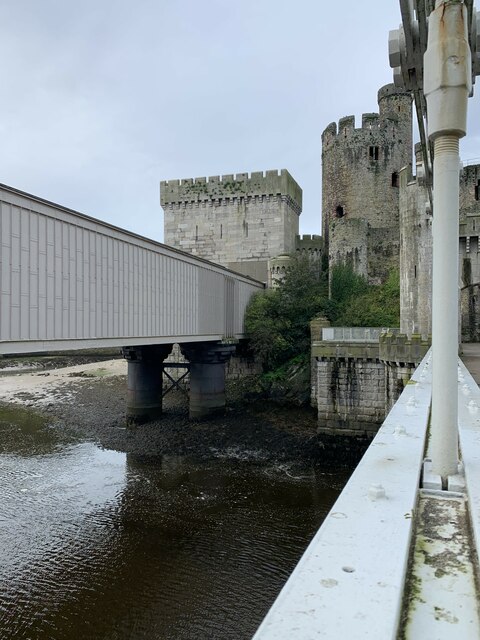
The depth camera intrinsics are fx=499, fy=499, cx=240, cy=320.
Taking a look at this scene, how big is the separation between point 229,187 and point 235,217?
2.17 meters

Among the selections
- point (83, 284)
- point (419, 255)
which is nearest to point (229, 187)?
point (419, 255)

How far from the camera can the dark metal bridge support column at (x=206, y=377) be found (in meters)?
24.2

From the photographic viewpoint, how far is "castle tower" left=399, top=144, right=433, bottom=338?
19.8 m

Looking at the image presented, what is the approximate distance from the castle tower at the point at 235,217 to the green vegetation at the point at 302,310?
466 cm

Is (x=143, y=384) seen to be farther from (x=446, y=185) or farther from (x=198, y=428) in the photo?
(x=446, y=185)

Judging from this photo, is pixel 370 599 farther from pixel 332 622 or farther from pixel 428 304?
pixel 428 304

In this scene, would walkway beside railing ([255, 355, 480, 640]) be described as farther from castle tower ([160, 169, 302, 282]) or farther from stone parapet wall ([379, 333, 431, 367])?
castle tower ([160, 169, 302, 282])

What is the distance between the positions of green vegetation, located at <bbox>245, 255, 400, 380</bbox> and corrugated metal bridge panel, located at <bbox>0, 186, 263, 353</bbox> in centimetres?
626

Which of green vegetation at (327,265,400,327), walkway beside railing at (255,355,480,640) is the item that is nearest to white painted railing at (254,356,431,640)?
walkway beside railing at (255,355,480,640)

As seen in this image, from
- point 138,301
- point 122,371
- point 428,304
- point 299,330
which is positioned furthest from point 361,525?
point 122,371

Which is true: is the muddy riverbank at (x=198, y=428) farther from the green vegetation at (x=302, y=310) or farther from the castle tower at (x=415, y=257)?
the castle tower at (x=415, y=257)

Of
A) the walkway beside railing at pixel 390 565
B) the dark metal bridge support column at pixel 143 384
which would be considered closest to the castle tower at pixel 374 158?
the dark metal bridge support column at pixel 143 384

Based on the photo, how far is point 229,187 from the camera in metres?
35.7

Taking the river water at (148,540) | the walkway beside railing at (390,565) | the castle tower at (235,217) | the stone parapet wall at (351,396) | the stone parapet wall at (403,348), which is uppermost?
the castle tower at (235,217)
